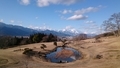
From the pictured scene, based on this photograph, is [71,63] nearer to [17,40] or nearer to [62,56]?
[62,56]

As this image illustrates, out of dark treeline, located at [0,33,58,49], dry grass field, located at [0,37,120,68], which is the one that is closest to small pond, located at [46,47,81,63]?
dry grass field, located at [0,37,120,68]

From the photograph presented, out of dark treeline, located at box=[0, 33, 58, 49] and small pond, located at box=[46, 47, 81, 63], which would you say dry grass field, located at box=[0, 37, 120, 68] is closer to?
small pond, located at box=[46, 47, 81, 63]

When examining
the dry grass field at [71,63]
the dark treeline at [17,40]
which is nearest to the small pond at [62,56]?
the dry grass field at [71,63]

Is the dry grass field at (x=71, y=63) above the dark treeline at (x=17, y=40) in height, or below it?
below

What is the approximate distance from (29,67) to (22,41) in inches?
2344

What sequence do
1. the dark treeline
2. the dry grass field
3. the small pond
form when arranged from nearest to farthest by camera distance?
1. the dry grass field
2. the small pond
3. the dark treeline

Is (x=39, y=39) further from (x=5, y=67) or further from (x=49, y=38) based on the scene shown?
(x=5, y=67)

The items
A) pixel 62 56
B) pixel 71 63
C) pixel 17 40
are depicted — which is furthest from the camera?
pixel 17 40

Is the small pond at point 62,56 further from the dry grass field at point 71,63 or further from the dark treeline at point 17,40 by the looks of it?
the dark treeline at point 17,40

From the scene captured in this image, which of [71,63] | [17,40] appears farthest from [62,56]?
[17,40]

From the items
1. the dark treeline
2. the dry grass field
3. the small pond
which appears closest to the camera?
the dry grass field

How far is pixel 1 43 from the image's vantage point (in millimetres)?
78625

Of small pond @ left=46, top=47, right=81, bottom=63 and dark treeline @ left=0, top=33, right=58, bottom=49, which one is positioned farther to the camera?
dark treeline @ left=0, top=33, right=58, bottom=49

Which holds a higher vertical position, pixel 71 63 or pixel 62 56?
pixel 62 56
